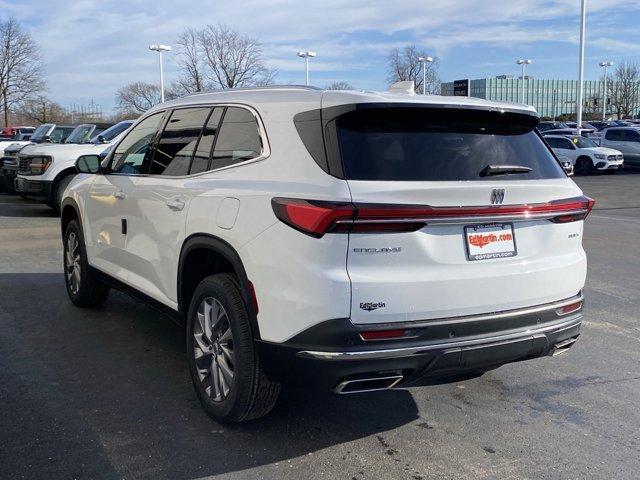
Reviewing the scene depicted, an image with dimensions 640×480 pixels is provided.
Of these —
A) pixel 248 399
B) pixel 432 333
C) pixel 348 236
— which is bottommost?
pixel 248 399

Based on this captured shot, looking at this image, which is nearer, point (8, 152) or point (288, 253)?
point (288, 253)

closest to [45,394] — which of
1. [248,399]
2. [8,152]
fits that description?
[248,399]

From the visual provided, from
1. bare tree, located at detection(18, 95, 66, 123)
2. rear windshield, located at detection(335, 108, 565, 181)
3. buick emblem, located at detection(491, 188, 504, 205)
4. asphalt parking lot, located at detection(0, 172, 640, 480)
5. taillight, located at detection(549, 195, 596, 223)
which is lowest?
asphalt parking lot, located at detection(0, 172, 640, 480)

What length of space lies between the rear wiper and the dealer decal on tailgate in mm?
266

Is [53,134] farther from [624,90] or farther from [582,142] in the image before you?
[624,90]

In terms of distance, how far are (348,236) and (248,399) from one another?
43.5 inches

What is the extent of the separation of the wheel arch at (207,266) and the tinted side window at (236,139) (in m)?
0.47

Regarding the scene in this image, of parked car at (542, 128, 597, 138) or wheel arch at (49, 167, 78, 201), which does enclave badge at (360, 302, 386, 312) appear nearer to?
wheel arch at (49, 167, 78, 201)

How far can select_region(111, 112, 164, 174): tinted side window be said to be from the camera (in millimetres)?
4934

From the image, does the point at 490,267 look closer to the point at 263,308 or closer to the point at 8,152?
the point at 263,308

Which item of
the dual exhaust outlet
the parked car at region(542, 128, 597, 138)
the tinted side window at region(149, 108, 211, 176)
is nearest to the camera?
the dual exhaust outlet

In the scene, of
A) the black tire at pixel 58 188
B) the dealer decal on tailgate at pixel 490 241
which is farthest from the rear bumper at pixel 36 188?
the dealer decal on tailgate at pixel 490 241

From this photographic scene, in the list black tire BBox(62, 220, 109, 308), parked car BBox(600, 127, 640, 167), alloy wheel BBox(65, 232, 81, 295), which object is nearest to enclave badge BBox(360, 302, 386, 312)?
black tire BBox(62, 220, 109, 308)

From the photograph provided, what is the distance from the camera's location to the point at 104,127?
15.1 m
